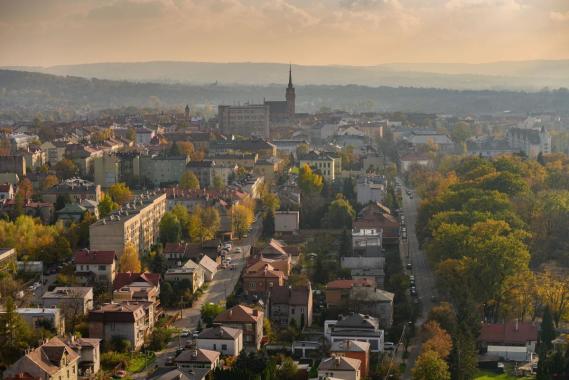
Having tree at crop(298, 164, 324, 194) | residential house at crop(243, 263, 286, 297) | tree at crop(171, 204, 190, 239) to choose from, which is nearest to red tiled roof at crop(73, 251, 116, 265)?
residential house at crop(243, 263, 286, 297)

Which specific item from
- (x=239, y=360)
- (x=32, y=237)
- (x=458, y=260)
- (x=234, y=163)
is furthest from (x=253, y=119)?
(x=239, y=360)

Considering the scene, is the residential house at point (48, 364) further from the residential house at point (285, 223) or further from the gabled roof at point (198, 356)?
the residential house at point (285, 223)

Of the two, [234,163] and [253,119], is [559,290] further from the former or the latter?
[253,119]

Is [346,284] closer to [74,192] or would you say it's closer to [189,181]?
[74,192]

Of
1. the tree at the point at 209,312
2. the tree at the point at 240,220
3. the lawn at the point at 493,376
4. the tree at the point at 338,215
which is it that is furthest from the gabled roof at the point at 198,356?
the tree at the point at 338,215

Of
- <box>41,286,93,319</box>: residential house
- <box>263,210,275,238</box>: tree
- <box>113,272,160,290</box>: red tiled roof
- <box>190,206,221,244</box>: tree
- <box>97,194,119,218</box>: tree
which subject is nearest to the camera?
<box>41,286,93,319</box>: residential house

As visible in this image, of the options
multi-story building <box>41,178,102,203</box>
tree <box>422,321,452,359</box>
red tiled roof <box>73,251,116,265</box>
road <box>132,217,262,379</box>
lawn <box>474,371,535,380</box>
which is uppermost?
multi-story building <box>41,178,102,203</box>

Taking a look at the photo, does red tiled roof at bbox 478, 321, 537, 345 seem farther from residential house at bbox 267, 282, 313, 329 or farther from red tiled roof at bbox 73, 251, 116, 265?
red tiled roof at bbox 73, 251, 116, 265
